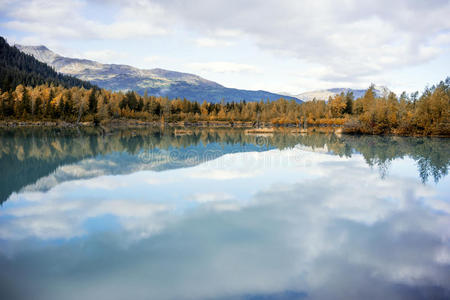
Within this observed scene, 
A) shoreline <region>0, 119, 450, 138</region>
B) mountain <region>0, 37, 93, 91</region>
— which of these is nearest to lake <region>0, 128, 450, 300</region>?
shoreline <region>0, 119, 450, 138</region>

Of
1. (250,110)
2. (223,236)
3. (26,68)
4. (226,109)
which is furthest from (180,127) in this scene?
(26,68)

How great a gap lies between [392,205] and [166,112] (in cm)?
9384

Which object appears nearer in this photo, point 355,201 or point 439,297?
point 439,297

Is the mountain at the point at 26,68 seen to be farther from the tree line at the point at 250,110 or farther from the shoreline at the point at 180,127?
the shoreline at the point at 180,127

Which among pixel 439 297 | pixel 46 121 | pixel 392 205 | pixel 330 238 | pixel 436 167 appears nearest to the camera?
pixel 439 297

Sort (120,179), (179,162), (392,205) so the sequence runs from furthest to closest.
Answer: (179,162) < (120,179) < (392,205)

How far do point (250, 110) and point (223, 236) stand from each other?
111105 millimetres

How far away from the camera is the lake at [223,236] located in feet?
18.1

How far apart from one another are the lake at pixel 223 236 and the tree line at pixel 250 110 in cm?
3520

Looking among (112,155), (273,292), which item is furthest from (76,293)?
(112,155)

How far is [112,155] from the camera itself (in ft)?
76.2

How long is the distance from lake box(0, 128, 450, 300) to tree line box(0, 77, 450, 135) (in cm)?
3520

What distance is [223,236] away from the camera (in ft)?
25.3

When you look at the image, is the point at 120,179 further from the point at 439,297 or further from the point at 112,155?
the point at 439,297
